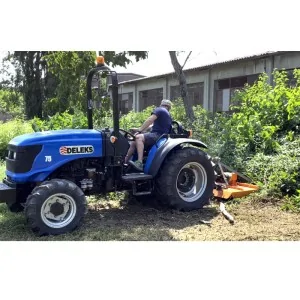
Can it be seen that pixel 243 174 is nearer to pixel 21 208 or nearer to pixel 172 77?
pixel 21 208

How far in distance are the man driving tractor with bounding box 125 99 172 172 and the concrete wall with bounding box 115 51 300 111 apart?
35.8 feet

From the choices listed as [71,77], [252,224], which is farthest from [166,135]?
[71,77]

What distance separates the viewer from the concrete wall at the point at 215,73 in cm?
1652

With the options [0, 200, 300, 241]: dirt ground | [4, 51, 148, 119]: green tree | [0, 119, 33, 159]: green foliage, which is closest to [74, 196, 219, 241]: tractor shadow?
[0, 200, 300, 241]: dirt ground

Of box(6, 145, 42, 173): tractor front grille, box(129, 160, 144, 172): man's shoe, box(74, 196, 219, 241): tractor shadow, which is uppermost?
box(6, 145, 42, 173): tractor front grille

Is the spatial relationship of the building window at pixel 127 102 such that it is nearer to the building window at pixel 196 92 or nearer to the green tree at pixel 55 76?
the building window at pixel 196 92

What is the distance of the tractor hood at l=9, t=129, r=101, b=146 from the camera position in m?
5.27

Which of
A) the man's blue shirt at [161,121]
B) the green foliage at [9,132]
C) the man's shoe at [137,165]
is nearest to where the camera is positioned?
the man's shoe at [137,165]

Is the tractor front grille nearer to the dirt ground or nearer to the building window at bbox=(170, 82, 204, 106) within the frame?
the dirt ground

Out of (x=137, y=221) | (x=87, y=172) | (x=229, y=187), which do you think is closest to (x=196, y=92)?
(x=229, y=187)

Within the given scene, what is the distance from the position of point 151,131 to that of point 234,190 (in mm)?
1687

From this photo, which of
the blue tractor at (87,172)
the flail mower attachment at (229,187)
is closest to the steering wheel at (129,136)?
the blue tractor at (87,172)

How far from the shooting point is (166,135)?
633 cm

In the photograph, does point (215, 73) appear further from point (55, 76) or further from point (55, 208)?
point (55, 208)
